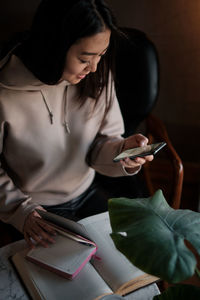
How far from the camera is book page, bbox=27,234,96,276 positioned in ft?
2.53

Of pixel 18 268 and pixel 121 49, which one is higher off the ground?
pixel 121 49

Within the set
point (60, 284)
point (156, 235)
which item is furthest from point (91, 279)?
point (156, 235)

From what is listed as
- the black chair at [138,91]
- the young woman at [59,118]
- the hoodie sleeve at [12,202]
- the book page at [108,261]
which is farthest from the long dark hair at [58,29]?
the book page at [108,261]

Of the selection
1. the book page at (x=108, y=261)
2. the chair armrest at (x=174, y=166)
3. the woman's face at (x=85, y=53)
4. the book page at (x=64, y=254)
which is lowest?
the chair armrest at (x=174, y=166)

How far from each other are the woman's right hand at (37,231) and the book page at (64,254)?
0.02 m

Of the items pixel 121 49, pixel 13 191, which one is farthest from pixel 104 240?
pixel 121 49

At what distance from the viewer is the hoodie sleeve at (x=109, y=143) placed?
1128 mm

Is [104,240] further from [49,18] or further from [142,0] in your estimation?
[142,0]

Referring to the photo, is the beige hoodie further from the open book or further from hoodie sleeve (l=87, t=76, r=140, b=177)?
the open book

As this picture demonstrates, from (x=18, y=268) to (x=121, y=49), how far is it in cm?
81

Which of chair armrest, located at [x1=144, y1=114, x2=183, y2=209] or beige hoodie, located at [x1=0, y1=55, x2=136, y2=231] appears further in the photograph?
chair armrest, located at [x1=144, y1=114, x2=183, y2=209]

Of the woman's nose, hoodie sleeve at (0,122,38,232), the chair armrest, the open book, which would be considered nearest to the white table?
the open book

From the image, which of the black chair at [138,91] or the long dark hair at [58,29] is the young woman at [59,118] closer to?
the long dark hair at [58,29]

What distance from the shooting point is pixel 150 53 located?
1204 mm
